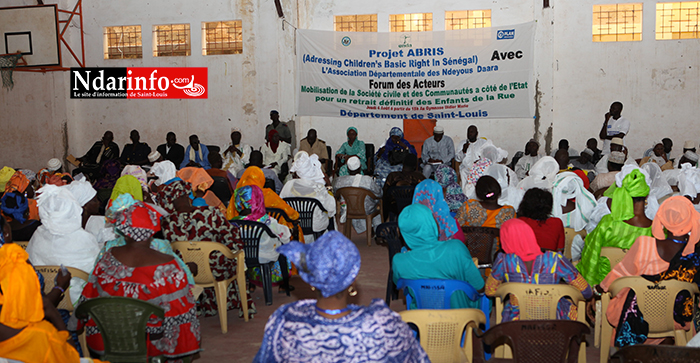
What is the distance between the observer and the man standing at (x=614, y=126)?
9.84m

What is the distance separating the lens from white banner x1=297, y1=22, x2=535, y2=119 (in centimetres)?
1084

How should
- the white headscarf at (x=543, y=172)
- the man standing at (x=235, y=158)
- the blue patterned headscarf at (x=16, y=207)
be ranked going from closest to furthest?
the blue patterned headscarf at (x=16, y=207) < the white headscarf at (x=543, y=172) < the man standing at (x=235, y=158)

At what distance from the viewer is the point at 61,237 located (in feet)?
12.8

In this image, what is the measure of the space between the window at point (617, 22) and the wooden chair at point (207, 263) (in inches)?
376

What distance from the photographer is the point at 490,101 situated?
1095cm

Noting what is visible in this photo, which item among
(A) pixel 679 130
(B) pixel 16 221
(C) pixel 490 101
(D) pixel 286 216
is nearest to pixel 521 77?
(C) pixel 490 101

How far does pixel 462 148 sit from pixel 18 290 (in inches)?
335

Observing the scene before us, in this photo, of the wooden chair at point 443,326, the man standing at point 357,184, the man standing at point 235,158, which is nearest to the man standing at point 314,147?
the man standing at point 235,158

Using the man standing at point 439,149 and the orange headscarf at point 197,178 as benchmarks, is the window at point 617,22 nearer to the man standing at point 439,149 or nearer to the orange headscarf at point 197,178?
the man standing at point 439,149

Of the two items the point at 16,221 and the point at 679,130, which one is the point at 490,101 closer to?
the point at 679,130

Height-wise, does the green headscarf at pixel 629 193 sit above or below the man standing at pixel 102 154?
below

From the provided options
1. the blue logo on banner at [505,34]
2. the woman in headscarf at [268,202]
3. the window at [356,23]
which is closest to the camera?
the woman in headscarf at [268,202]

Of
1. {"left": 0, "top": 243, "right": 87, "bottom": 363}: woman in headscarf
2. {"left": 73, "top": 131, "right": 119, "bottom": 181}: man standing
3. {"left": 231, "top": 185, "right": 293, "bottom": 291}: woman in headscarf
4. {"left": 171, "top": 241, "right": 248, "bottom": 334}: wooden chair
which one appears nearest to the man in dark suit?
{"left": 73, "top": 131, "right": 119, "bottom": 181}: man standing

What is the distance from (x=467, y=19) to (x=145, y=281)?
33.7ft
